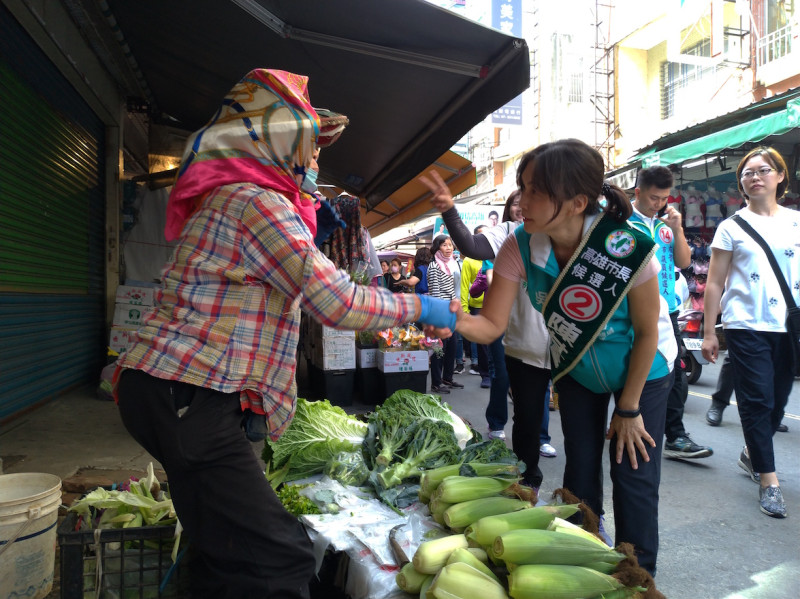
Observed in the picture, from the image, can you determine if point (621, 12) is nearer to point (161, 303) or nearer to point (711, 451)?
point (711, 451)

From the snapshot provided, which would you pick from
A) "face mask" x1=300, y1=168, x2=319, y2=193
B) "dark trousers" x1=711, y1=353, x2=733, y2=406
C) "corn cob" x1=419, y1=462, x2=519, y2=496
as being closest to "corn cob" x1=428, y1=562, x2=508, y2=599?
"corn cob" x1=419, y1=462, x2=519, y2=496

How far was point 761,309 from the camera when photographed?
3.58m

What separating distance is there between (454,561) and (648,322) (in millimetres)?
1153

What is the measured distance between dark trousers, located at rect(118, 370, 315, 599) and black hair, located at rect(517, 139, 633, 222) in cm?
138

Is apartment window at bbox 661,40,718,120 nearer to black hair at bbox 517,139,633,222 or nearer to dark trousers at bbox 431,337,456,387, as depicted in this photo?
dark trousers at bbox 431,337,456,387

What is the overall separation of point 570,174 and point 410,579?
1.54 m

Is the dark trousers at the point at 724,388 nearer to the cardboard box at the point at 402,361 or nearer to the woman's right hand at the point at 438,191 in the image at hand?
the cardboard box at the point at 402,361

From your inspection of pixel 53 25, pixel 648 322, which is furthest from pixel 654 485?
pixel 53 25

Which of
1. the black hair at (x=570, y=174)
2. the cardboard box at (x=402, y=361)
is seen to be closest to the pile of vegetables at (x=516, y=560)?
the black hair at (x=570, y=174)

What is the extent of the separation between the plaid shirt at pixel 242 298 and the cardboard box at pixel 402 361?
14.7ft

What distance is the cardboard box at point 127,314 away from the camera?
6254 millimetres

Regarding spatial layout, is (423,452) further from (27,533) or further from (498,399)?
(498,399)

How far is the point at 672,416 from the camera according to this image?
452 centimetres

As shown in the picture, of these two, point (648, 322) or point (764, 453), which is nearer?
point (648, 322)
